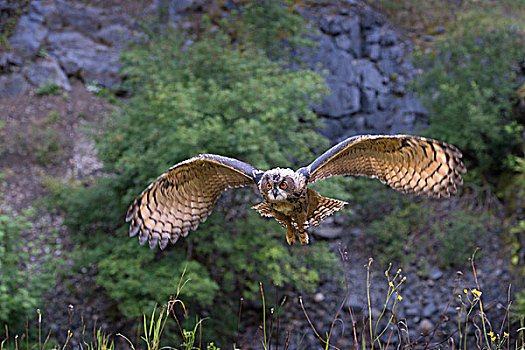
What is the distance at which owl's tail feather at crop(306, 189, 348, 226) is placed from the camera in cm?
308

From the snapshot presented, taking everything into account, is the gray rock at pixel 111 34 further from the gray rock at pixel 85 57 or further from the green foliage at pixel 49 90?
the green foliage at pixel 49 90

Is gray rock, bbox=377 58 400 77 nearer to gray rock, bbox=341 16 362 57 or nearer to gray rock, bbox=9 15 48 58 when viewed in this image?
gray rock, bbox=341 16 362 57

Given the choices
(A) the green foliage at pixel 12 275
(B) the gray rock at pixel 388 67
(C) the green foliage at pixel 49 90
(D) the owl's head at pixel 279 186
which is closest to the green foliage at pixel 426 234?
(B) the gray rock at pixel 388 67

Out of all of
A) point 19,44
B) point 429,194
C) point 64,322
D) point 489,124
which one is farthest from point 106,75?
point 429,194

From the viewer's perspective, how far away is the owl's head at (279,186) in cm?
274

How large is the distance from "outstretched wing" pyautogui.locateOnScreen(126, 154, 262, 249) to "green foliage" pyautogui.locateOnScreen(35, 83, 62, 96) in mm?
8840

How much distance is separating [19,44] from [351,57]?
740 cm

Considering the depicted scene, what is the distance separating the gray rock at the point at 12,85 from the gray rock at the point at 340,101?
6424 mm

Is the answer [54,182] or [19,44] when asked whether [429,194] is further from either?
[19,44]

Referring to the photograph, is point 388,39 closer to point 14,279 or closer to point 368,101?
point 368,101

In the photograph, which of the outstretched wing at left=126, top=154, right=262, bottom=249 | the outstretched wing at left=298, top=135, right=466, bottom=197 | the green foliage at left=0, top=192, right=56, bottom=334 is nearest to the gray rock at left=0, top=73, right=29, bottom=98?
the green foliage at left=0, top=192, right=56, bottom=334

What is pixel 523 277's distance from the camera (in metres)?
6.96

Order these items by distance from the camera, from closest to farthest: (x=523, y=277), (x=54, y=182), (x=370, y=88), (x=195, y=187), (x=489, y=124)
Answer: (x=195, y=187) < (x=523, y=277) < (x=489, y=124) < (x=54, y=182) < (x=370, y=88)

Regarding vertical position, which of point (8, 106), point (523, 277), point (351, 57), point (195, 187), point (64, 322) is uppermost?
point (195, 187)
